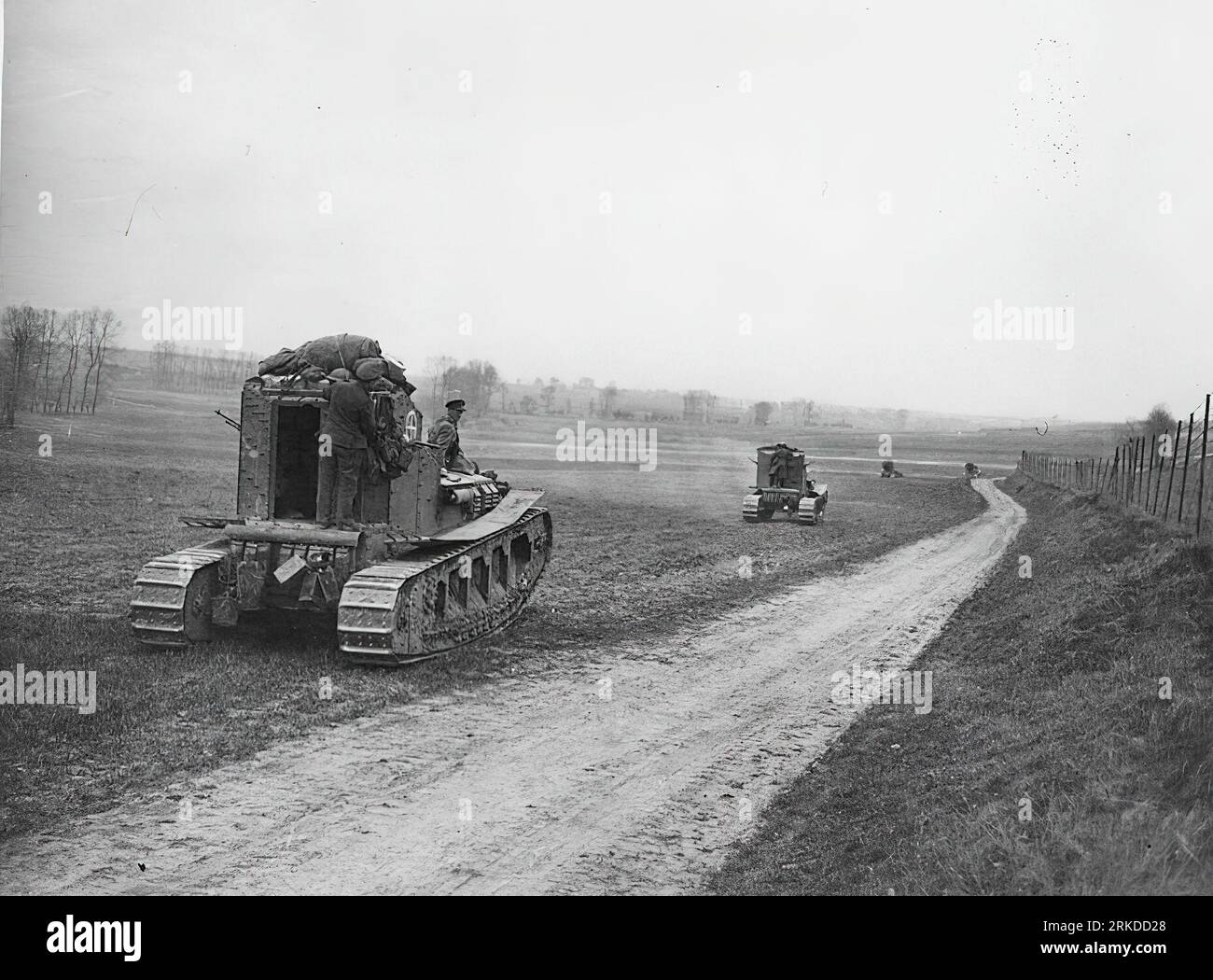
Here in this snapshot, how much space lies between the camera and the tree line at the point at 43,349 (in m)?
9.76

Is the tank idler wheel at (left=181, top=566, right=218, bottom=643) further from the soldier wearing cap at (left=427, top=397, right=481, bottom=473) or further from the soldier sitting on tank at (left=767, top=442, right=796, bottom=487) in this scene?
the soldier sitting on tank at (left=767, top=442, right=796, bottom=487)

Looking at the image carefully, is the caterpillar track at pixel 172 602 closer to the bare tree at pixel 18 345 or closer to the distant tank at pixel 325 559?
the distant tank at pixel 325 559

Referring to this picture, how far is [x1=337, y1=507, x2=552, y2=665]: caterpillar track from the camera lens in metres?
9.33

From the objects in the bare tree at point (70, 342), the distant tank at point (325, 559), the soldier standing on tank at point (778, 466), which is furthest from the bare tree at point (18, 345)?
the soldier standing on tank at point (778, 466)

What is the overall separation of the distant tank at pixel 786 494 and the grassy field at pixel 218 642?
2.08 feet

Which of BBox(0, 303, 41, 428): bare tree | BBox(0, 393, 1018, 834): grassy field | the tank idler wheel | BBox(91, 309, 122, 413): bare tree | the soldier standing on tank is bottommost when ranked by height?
BBox(0, 393, 1018, 834): grassy field

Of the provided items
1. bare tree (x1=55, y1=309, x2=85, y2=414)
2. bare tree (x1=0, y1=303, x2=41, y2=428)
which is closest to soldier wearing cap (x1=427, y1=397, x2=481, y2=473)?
bare tree (x1=55, y1=309, x2=85, y2=414)

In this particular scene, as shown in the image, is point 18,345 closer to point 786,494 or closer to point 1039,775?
point 1039,775

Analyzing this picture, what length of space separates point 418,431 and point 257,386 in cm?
189

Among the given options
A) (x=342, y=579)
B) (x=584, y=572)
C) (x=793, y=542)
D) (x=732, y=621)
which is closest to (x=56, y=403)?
(x=584, y=572)

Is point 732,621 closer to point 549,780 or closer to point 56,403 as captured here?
point 549,780

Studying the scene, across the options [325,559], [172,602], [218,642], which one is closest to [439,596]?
[325,559]

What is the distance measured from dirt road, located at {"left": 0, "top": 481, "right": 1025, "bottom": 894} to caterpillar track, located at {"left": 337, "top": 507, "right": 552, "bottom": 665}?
0.73 meters
